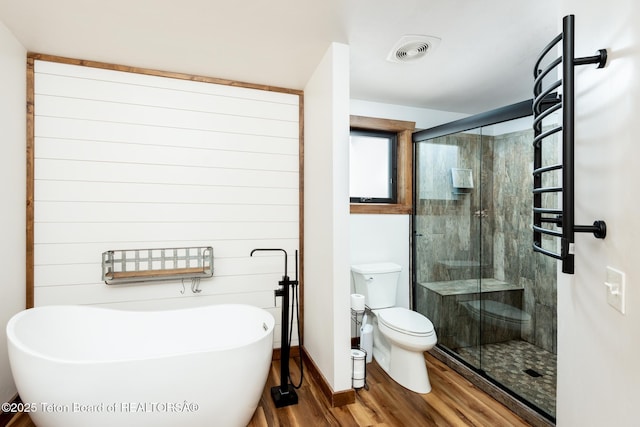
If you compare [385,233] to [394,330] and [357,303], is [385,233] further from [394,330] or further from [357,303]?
[394,330]

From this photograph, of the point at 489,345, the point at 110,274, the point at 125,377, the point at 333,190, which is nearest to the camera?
the point at 125,377

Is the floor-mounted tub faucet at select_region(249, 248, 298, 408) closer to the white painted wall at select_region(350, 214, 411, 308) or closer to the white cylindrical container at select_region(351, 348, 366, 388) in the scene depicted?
the white cylindrical container at select_region(351, 348, 366, 388)

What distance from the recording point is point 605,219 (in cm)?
96

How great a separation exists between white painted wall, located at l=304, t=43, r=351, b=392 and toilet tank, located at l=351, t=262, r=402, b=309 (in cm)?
56

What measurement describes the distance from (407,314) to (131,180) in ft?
8.15

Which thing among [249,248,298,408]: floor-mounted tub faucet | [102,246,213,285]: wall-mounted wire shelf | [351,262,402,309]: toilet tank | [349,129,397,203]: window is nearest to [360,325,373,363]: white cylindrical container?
[351,262,402,309]: toilet tank

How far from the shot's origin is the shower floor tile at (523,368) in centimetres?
204

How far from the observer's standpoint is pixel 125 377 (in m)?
1.48

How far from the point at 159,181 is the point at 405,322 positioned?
2263mm

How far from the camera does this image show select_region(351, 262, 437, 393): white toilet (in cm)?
229

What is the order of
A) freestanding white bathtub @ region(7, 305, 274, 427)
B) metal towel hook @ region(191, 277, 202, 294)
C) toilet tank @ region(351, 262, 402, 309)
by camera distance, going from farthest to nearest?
toilet tank @ region(351, 262, 402, 309)
metal towel hook @ region(191, 277, 202, 294)
freestanding white bathtub @ region(7, 305, 274, 427)

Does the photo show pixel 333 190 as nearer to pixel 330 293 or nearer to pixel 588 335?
pixel 330 293

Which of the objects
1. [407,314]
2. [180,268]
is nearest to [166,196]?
[180,268]

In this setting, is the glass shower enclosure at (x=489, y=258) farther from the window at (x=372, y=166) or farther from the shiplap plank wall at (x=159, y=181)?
the shiplap plank wall at (x=159, y=181)
